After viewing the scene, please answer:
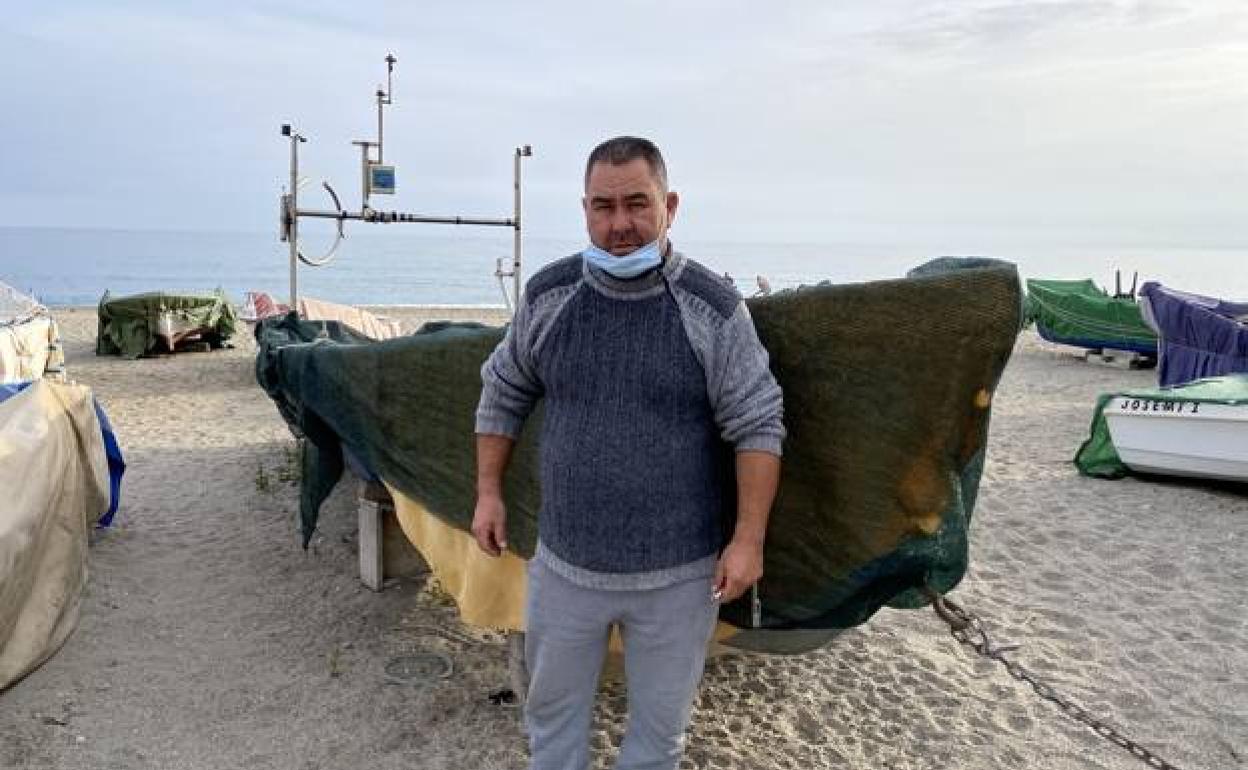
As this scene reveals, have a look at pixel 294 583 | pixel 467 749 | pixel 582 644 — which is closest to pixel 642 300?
pixel 582 644

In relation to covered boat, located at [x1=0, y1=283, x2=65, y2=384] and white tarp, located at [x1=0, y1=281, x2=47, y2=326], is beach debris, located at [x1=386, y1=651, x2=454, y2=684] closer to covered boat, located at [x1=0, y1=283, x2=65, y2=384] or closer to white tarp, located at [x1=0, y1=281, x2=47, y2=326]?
covered boat, located at [x1=0, y1=283, x2=65, y2=384]

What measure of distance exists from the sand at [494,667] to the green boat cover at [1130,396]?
1257mm

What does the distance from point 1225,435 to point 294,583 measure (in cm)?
701

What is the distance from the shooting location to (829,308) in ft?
7.70

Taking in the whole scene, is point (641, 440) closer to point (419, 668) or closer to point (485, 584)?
point (485, 584)

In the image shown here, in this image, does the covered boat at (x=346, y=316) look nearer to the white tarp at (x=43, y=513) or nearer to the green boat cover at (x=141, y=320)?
the green boat cover at (x=141, y=320)

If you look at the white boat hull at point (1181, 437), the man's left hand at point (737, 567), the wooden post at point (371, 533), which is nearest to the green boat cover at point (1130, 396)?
the white boat hull at point (1181, 437)

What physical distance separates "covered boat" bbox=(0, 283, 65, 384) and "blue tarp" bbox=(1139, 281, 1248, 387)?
12259mm

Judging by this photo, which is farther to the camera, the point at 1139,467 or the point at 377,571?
the point at 1139,467

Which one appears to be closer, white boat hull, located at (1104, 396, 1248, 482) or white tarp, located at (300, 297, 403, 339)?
white boat hull, located at (1104, 396, 1248, 482)

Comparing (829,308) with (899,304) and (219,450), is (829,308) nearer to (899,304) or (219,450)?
(899,304)

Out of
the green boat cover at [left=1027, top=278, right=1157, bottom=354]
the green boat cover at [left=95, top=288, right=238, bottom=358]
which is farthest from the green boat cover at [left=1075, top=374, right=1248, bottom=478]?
the green boat cover at [left=95, top=288, right=238, bottom=358]

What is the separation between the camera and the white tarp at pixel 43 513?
3725 millimetres

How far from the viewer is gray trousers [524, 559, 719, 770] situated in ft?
7.47
